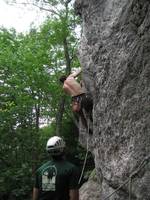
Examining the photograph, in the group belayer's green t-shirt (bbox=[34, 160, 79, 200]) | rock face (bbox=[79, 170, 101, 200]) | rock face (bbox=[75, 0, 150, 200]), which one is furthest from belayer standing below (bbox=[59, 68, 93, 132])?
belayer's green t-shirt (bbox=[34, 160, 79, 200])

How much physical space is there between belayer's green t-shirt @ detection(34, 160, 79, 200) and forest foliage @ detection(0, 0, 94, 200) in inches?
539

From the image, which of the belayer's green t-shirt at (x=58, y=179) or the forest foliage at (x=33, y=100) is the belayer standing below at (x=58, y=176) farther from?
the forest foliage at (x=33, y=100)

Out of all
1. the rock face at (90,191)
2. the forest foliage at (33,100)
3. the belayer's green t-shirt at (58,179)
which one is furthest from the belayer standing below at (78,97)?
the forest foliage at (33,100)

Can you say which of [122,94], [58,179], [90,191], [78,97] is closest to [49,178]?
[58,179]

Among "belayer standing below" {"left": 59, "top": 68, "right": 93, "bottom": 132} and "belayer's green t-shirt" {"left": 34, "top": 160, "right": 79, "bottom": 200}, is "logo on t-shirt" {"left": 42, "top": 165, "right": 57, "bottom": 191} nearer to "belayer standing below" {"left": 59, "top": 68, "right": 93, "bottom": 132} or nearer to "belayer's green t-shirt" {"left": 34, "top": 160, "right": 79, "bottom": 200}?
"belayer's green t-shirt" {"left": 34, "top": 160, "right": 79, "bottom": 200}

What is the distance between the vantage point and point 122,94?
7379 millimetres

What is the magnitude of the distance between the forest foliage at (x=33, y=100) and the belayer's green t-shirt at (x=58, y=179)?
44.9 feet

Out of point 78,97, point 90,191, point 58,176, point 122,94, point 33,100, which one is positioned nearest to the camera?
point 58,176

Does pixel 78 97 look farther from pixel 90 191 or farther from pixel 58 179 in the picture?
pixel 58 179

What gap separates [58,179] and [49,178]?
5.4 inches

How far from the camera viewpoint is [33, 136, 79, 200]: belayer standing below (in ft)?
16.3

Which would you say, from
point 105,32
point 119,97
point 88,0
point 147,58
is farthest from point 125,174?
point 88,0

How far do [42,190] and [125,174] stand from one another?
212 centimetres

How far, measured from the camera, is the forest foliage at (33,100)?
19.7 m
